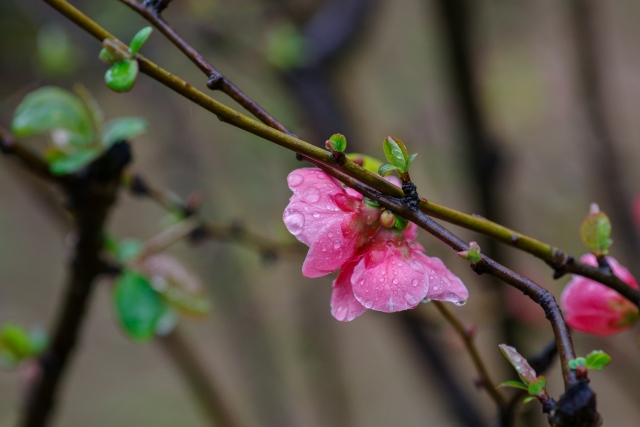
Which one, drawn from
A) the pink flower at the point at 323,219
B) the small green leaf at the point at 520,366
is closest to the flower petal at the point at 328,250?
the pink flower at the point at 323,219

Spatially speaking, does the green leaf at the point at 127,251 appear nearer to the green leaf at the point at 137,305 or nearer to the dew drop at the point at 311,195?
the green leaf at the point at 137,305

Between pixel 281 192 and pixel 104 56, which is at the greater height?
pixel 104 56

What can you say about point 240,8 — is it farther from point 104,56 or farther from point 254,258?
point 104,56

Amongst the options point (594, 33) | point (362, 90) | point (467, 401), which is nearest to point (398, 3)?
point (362, 90)

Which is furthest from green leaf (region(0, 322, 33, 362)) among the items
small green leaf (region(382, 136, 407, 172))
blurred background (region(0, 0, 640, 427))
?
small green leaf (region(382, 136, 407, 172))

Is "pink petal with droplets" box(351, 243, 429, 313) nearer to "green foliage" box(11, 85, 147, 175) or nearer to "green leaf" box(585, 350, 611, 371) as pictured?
"green leaf" box(585, 350, 611, 371)

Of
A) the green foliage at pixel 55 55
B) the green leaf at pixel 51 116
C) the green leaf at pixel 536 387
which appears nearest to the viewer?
the green leaf at pixel 536 387
